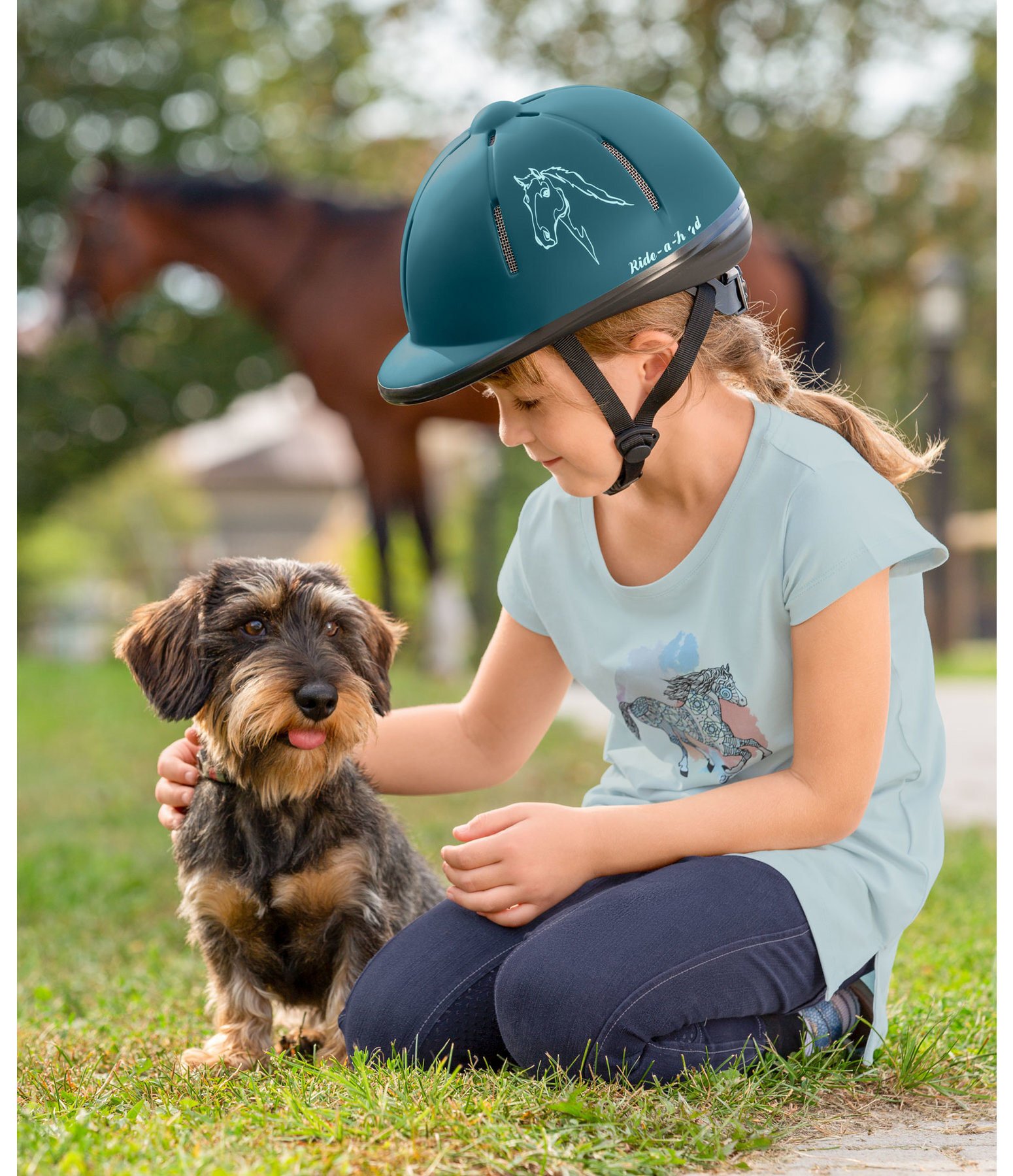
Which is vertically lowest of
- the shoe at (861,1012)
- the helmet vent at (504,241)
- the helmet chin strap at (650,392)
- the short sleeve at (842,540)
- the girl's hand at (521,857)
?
the shoe at (861,1012)

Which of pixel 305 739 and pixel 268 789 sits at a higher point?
pixel 305 739

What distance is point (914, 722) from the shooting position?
2752 millimetres

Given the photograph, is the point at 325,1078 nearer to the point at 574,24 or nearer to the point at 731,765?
the point at 731,765

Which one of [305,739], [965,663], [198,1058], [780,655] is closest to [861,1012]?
[780,655]

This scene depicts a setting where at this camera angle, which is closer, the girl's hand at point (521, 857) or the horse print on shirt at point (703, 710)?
the girl's hand at point (521, 857)

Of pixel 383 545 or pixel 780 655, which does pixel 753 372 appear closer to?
pixel 780 655

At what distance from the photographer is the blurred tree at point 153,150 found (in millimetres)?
17547

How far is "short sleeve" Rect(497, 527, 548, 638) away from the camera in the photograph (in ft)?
10.1

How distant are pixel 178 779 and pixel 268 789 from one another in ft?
1.11

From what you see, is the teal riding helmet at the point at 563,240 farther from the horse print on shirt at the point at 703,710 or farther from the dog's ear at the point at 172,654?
the dog's ear at the point at 172,654

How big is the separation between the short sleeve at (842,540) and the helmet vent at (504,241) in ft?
2.51

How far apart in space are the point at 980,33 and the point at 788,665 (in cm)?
1728

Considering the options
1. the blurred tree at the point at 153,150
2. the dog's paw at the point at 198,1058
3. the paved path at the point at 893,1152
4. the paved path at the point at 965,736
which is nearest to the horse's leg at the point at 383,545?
the paved path at the point at 965,736

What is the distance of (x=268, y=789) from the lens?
2.76 metres
